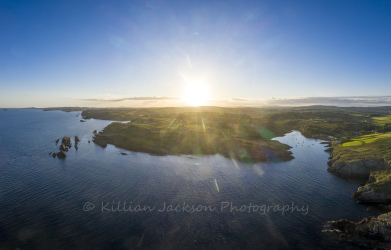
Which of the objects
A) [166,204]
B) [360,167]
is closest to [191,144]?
[166,204]

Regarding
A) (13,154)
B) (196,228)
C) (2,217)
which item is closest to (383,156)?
(196,228)

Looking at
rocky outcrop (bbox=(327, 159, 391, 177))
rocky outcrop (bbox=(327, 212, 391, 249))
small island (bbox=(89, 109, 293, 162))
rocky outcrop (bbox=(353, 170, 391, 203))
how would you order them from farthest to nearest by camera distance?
small island (bbox=(89, 109, 293, 162))
rocky outcrop (bbox=(327, 159, 391, 177))
rocky outcrop (bbox=(353, 170, 391, 203))
rocky outcrop (bbox=(327, 212, 391, 249))

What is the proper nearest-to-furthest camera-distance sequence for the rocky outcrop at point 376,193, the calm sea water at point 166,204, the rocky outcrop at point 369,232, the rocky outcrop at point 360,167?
1. the rocky outcrop at point 369,232
2. the calm sea water at point 166,204
3. the rocky outcrop at point 376,193
4. the rocky outcrop at point 360,167

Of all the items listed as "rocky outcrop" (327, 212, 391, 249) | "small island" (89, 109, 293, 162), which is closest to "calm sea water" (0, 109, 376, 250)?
"rocky outcrop" (327, 212, 391, 249)

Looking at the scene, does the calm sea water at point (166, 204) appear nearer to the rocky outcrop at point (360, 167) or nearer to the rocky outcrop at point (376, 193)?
the rocky outcrop at point (376, 193)

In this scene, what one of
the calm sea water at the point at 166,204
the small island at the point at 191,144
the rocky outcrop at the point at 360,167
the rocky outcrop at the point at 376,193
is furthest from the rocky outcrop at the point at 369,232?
the small island at the point at 191,144

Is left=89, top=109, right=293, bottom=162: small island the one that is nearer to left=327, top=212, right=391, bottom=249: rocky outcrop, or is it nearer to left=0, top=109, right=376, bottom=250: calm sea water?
left=0, top=109, right=376, bottom=250: calm sea water
